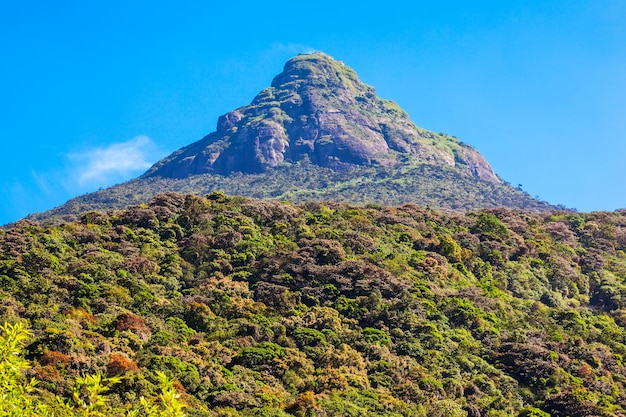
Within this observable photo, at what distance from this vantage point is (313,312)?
53375 mm

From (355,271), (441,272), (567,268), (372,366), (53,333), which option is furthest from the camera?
(567,268)

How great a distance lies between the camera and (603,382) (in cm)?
4847

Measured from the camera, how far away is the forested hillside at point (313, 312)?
4081 cm

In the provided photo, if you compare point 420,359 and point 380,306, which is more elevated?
point 380,306

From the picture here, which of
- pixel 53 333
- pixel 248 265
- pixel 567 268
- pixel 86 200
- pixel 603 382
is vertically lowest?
pixel 53 333

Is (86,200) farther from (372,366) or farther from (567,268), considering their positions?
(372,366)

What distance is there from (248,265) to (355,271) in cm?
941

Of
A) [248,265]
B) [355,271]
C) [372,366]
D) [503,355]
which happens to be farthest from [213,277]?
[503,355]

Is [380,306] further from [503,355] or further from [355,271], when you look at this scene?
[503,355]

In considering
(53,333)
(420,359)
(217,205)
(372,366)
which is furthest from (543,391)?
(217,205)

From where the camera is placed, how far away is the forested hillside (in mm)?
40812

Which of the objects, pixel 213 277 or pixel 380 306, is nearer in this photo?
pixel 380 306

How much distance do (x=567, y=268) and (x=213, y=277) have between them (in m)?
35.3

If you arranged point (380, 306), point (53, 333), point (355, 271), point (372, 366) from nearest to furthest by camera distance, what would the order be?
point (53, 333) < point (372, 366) < point (380, 306) < point (355, 271)
